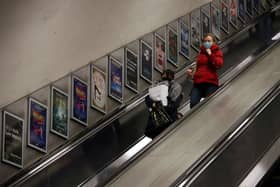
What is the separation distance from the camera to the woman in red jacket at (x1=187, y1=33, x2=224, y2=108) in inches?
339

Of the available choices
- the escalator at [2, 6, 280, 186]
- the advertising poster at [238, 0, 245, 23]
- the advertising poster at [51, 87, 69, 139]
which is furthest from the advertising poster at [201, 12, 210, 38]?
the advertising poster at [51, 87, 69, 139]

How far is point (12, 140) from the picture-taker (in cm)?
897

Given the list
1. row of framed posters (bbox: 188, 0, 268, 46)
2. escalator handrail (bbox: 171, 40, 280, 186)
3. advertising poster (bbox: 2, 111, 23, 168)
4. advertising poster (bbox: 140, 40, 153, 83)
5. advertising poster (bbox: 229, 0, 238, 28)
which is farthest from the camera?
advertising poster (bbox: 229, 0, 238, 28)

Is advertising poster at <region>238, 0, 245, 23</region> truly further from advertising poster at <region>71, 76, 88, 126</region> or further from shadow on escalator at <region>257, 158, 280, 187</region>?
shadow on escalator at <region>257, 158, 280, 187</region>

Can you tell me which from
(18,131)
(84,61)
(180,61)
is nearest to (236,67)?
(180,61)

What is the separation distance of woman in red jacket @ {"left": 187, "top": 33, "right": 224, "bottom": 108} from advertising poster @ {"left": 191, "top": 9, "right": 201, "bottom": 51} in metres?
4.98

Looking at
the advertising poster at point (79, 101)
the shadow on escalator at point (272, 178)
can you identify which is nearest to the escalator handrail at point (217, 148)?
the shadow on escalator at point (272, 178)

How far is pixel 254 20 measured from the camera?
15617 mm

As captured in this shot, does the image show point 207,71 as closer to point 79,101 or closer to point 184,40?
point 79,101

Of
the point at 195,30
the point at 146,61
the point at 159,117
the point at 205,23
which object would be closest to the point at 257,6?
the point at 205,23

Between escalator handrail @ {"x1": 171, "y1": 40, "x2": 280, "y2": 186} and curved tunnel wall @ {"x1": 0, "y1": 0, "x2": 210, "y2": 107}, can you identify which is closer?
escalator handrail @ {"x1": 171, "y1": 40, "x2": 280, "y2": 186}

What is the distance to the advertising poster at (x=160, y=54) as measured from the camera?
12481mm

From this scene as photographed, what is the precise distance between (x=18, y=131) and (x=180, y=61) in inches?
201

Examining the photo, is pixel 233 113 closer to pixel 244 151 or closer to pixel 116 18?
pixel 244 151
